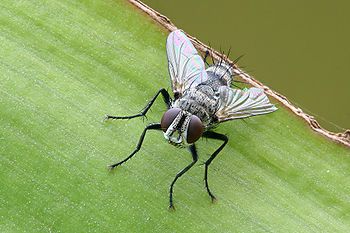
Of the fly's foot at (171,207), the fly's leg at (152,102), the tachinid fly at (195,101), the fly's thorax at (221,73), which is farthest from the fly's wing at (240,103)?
the fly's foot at (171,207)

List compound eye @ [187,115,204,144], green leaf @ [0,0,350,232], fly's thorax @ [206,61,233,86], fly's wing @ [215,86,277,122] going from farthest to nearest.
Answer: fly's thorax @ [206,61,233,86] < fly's wing @ [215,86,277,122] < compound eye @ [187,115,204,144] < green leaf @ [0,0,350,232]

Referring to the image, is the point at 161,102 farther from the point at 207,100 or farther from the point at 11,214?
the point at 11,214

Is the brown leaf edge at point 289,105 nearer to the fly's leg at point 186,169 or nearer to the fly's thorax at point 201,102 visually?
the fly's thorax at point 201,102

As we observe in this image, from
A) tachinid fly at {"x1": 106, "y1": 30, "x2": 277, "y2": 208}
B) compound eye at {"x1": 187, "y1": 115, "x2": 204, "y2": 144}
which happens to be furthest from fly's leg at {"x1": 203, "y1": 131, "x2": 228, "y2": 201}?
compound eye at {"x1": 187, "y1": 115, "x2": 204, "y2": 144}

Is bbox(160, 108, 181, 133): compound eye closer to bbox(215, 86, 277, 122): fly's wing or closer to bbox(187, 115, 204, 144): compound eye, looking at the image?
bbox(187, 115, 204, 144): compound eye

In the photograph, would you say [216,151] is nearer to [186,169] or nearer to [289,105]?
[186,169]

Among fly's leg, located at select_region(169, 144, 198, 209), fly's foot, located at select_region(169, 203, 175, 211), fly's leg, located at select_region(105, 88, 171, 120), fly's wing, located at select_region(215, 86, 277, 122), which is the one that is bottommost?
fly's foot, located at select_region(169, 203, 175, 211)
